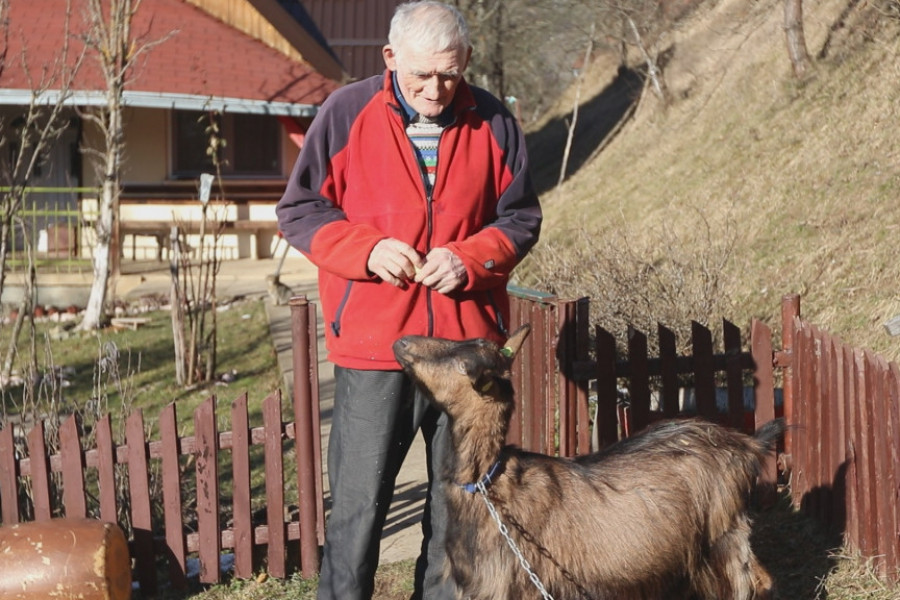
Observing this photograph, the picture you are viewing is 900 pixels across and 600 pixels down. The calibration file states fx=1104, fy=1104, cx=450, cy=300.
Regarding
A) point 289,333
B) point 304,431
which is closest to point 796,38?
point 289,333

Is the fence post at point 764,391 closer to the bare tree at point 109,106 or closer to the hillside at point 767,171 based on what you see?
the hillside at point 767,171

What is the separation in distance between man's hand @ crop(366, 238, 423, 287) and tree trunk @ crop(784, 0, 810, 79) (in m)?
13.0

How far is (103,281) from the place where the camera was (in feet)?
44.5

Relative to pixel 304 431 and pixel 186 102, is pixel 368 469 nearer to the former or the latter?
pixel 304 431

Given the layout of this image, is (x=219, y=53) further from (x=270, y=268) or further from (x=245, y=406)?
(x=245, y=406)

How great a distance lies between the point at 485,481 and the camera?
136 inches

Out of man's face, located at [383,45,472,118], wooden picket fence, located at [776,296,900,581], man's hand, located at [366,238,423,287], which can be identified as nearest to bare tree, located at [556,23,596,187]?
wooden picket fence, located at [776,296,900,581]

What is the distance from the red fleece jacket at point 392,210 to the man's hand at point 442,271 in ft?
0.31

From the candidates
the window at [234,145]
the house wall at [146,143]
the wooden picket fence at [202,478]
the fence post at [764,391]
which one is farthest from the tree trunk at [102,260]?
the fence post at [764,391]

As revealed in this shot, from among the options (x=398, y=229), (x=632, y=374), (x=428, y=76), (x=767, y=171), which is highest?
(x=428, y=76)

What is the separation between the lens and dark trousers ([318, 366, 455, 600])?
3.94m

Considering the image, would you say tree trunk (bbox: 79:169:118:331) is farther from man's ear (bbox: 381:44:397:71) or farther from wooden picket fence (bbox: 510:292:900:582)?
man's ear (bbox: 381:44:397:71)

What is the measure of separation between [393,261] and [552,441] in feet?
8.91

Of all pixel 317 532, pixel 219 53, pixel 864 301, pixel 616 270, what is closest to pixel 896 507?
pixel 317 532
